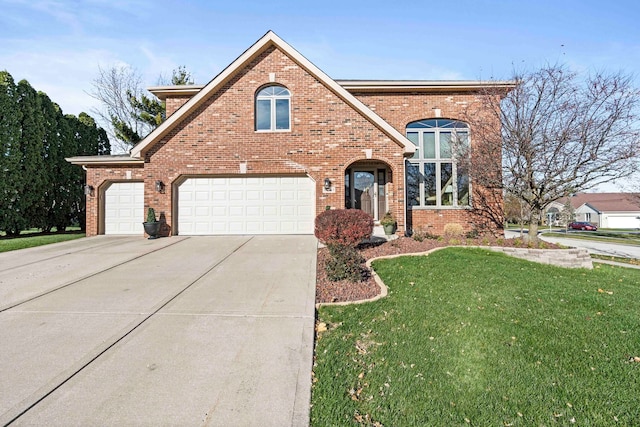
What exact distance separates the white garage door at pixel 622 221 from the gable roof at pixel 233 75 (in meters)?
58.9

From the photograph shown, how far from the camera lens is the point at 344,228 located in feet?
21.3

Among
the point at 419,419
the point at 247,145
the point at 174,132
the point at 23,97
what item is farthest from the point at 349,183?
the point at 23,97

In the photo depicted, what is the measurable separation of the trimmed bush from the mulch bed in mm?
711

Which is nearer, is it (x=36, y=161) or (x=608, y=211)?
(x=36, y=161)

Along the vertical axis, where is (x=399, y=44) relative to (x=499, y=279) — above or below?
above

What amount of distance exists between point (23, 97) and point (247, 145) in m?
12.9

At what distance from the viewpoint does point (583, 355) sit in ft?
10.8

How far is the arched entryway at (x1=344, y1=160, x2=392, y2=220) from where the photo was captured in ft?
40.8

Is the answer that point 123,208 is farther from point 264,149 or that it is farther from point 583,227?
point 583,227

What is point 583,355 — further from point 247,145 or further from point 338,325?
point 247,145

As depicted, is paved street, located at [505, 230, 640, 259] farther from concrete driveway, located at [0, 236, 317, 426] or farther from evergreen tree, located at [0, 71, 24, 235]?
evergreen tree, located at [0, 71, 24, 235]

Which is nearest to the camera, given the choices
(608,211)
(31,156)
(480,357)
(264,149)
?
(480,357)

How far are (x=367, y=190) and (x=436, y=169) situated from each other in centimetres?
300

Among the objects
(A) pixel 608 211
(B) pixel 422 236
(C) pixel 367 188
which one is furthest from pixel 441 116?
(A) pixel 608 211
